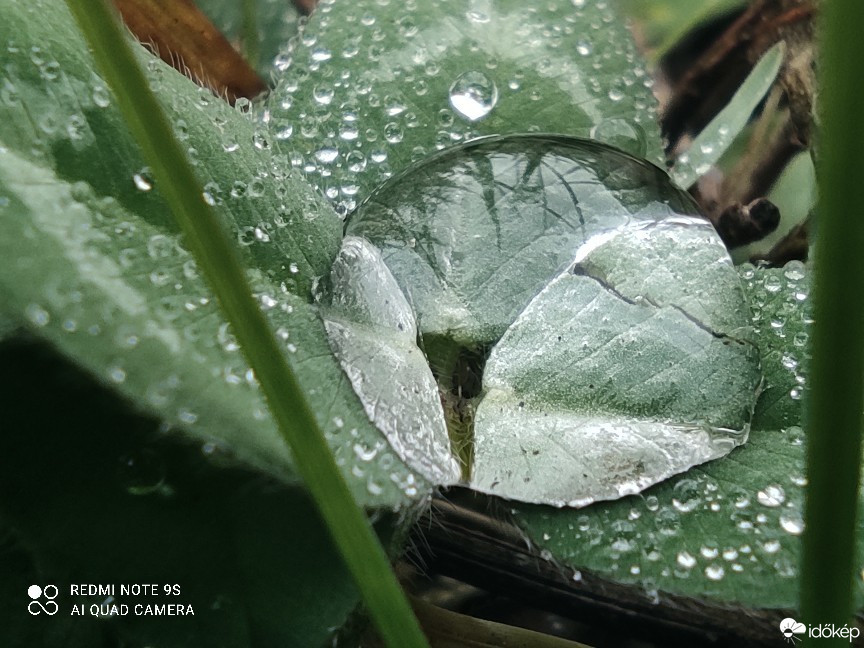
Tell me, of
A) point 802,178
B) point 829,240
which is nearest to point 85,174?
point 829,240

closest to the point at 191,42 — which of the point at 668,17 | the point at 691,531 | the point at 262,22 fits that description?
the point at 262,22

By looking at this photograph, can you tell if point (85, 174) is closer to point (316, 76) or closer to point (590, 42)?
point (316, 76)

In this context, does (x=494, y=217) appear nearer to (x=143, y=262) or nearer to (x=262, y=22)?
(x=143, y=262)

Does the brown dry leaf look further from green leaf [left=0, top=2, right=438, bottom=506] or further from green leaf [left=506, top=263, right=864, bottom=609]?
green leaf [left=506, top=263, right=864, bottom=609]

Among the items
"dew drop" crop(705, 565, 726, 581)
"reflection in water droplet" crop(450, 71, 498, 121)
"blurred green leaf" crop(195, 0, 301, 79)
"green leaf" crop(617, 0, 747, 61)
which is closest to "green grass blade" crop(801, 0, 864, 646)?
"dew drop" crop(705, 565, 726, 581)

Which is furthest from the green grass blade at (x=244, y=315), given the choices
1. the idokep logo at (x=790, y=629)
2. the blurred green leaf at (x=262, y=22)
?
the blurred green leaf at (x=262, y=22)

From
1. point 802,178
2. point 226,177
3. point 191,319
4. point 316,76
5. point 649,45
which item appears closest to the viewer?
point 191,319
